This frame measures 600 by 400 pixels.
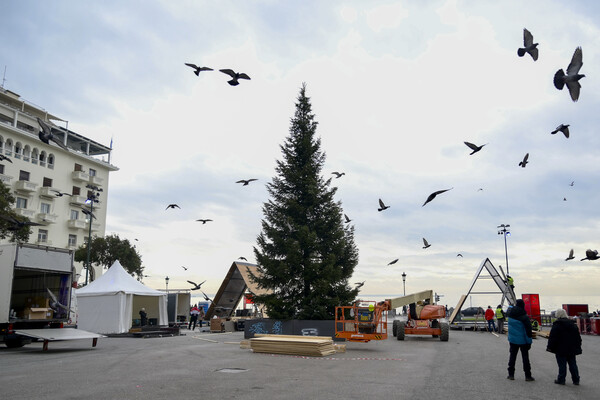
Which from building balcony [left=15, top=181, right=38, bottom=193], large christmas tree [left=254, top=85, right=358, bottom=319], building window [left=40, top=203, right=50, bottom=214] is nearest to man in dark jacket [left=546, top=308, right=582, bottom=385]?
large christmas tree [left=254, top=85, right=358, bottom=319]

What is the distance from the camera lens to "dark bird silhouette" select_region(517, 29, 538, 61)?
11.4 meters

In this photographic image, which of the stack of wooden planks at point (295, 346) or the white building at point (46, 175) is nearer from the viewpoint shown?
the stack of wooden planks at point (295, 346)

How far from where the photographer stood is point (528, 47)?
455 inches

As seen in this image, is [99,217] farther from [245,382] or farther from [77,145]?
[245,382]

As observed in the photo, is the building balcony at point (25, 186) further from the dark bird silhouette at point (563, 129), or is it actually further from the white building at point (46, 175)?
the dark bird silhouette at point (563, 129)

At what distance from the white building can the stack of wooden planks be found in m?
46.6

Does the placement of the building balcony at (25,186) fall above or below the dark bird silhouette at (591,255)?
above

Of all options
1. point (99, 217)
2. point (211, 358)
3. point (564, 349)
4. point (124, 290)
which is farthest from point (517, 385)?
point (99, 217)

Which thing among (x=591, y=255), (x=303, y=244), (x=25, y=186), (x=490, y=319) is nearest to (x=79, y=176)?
(x=25, y=186)

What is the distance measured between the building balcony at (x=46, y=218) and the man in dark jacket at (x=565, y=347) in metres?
64.0

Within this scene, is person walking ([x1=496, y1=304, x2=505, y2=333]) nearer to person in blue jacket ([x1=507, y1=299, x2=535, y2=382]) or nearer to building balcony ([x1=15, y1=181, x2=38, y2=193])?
person in blue jacket ([x1=507, y1=299, x2=535, y2=382])

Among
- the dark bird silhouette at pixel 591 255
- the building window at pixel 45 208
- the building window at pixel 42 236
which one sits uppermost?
the building window at pixel 45 208

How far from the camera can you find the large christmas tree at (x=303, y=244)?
23.4 meters

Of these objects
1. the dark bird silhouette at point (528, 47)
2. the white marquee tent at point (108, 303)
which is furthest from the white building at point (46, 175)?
the dark bird silhouette at point (528, 47)
